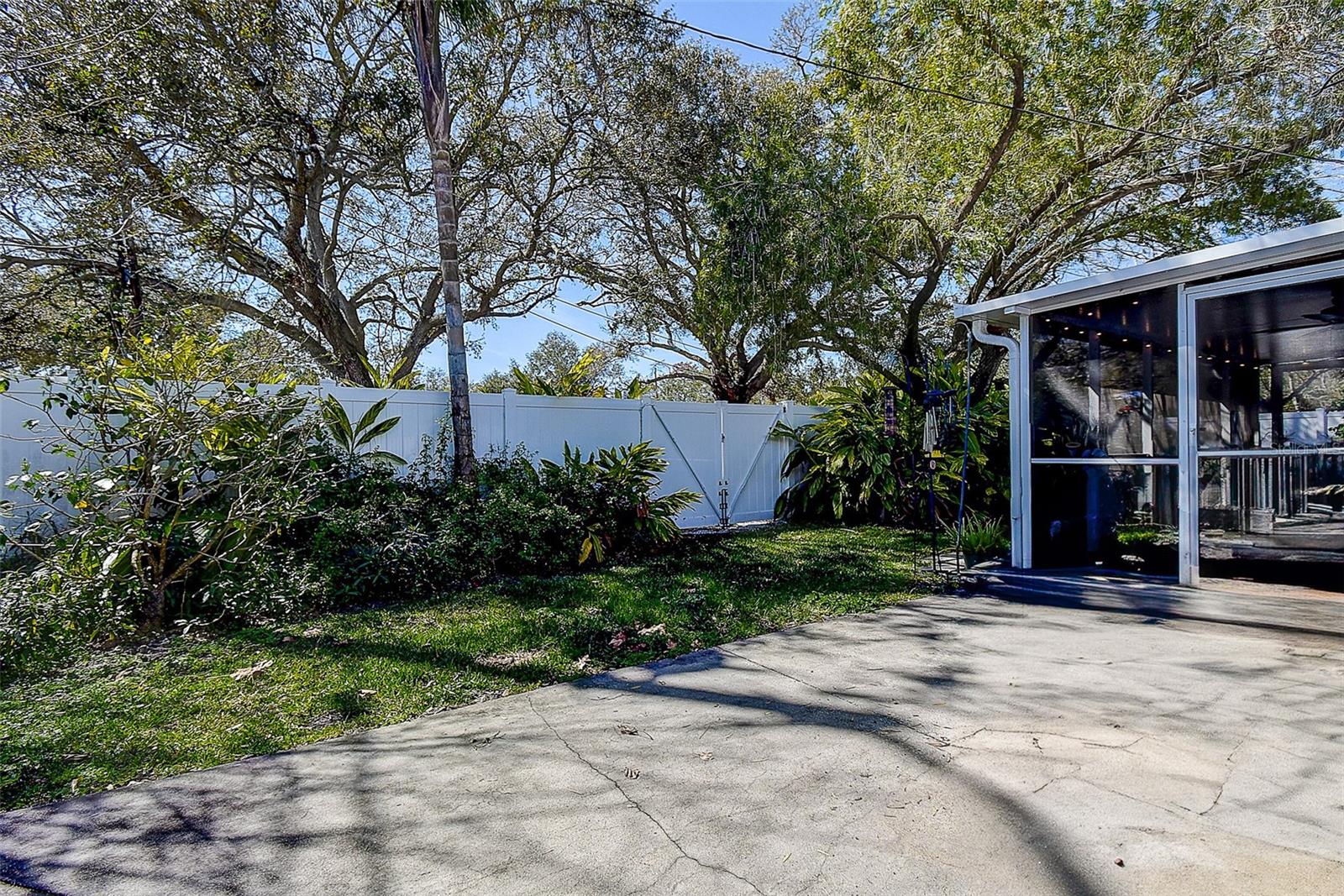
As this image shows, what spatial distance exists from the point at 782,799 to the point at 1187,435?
16.5ft

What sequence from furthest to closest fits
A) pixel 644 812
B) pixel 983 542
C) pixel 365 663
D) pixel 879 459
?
1. pixel 879 459
2. pixel 983 542
3. pixel 365 663
4. pixel 644 812

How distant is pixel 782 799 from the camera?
2.56m

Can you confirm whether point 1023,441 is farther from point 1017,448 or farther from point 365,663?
point 365,663

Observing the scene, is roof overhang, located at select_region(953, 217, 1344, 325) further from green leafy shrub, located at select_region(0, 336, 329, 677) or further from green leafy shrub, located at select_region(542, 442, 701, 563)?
green leafy shrub, located at select_region(0, 336, 329, 677)

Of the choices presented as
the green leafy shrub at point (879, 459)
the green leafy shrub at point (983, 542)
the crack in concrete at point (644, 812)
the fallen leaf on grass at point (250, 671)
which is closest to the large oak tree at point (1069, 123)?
the green leafy shrub at point (879, 459)

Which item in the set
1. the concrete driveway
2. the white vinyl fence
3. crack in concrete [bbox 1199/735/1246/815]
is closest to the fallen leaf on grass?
the concrete driveway

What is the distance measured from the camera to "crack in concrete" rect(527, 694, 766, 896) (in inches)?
83.3

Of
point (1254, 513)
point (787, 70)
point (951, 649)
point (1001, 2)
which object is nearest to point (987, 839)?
point (951, 649)

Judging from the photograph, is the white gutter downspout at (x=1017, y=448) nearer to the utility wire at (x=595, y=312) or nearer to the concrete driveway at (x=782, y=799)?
the concrete driveway at (x=782, y=799)

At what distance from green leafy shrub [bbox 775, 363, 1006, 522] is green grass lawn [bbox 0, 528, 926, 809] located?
3020 millimetres

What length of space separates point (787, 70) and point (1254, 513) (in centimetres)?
928

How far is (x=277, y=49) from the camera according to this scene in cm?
814

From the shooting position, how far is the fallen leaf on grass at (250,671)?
12.6 ft

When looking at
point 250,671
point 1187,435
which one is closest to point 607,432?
point 250,671
